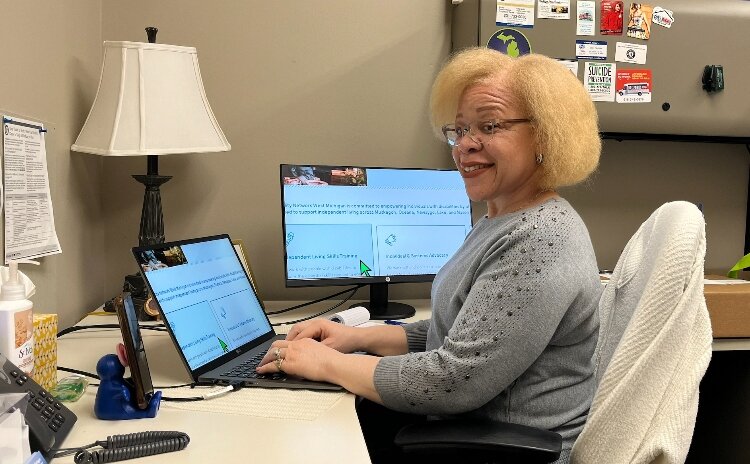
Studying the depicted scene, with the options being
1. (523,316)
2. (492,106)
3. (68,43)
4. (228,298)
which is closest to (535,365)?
(523,316)

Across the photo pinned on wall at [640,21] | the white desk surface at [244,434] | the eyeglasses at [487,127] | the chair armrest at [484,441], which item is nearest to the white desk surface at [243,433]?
the white desk surface at [244,434]

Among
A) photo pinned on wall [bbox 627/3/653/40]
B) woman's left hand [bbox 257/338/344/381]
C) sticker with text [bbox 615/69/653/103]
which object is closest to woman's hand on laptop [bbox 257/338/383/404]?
woman's left hand [bbox 257/338/344/381]

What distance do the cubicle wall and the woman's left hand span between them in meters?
1.17

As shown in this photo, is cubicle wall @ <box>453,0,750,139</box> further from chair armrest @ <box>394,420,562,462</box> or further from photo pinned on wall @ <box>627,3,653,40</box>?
chair armrest @ <box>394,420,562,462</box>

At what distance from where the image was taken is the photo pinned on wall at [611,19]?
6.42 feet

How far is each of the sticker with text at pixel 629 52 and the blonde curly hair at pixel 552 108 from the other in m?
0.84

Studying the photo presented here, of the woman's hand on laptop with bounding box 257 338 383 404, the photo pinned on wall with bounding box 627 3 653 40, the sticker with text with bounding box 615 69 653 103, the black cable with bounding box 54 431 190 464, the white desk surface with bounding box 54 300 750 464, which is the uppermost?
the photo pinned on wall with bounding box 627 3 653 40

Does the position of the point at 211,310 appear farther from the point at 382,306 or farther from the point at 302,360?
the point at 382,306

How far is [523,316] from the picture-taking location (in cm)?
104

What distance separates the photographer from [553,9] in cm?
193

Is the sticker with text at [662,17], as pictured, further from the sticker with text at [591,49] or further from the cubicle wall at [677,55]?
the sticker with text at [591,49]

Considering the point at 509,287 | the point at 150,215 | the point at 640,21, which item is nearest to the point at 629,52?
the point at 640,21

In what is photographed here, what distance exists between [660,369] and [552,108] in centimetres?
51

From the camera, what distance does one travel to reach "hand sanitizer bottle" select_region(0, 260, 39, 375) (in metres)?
0.94
